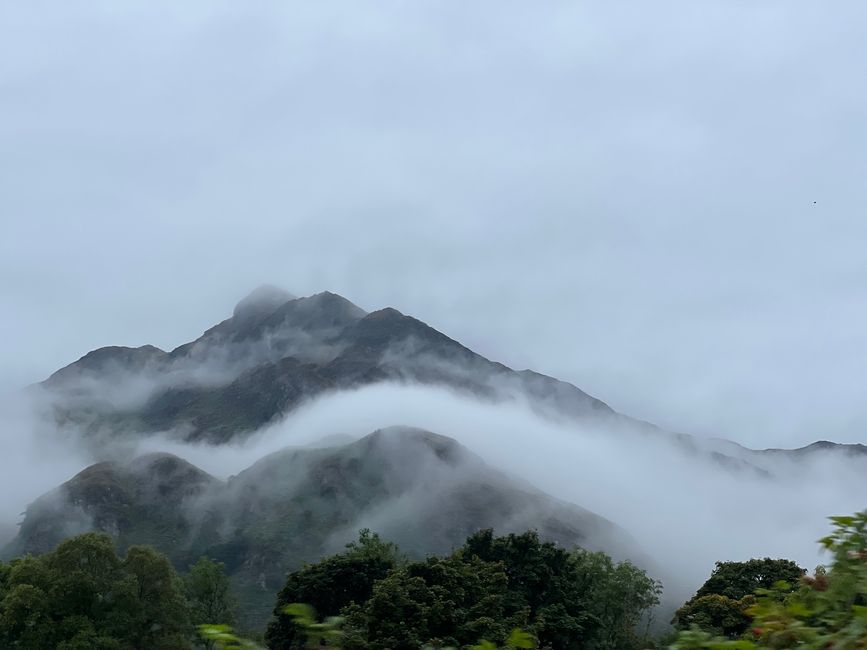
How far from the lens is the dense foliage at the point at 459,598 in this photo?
39.8 meters

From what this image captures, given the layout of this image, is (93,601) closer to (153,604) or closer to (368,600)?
(153,604)

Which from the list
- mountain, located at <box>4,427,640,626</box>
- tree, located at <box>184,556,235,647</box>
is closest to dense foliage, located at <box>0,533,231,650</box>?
tree, located at <box>184,556,235,647</box>

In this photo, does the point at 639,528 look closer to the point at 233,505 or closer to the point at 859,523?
the point at 233,505

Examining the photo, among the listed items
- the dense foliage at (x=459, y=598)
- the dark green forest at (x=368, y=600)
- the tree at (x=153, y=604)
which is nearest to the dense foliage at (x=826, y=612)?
the dark green forest at (x=368, y=600)

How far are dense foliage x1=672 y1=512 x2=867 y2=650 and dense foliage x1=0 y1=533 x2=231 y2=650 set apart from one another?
143 feet

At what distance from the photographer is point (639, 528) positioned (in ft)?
646

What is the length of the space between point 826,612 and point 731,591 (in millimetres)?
63103

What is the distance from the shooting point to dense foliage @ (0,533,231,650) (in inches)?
1725

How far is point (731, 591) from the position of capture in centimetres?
6338

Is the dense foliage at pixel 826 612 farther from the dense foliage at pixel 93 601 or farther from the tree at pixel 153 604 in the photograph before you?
the tree at pixel 153 604

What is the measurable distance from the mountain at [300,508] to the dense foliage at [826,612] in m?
128

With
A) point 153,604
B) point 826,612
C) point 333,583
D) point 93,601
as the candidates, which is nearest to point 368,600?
point 333,583

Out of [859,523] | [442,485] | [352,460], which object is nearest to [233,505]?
[352,460]

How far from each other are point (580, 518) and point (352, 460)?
4751cm
